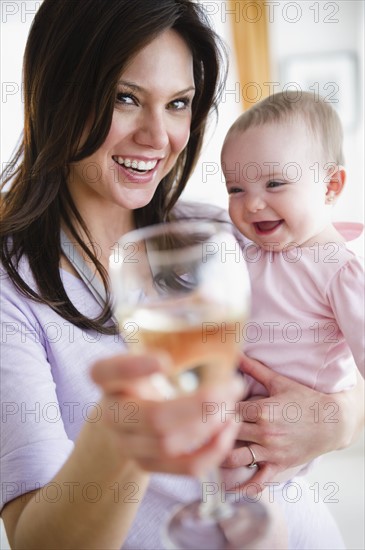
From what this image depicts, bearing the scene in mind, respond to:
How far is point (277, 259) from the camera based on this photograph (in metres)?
1.60

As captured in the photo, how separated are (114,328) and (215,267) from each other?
812 mm

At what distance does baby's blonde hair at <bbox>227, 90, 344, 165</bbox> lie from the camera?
1584 mm

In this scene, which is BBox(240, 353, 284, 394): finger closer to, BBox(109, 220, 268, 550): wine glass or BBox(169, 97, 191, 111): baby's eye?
BBox(169, 97, 191, 111): baby's eye

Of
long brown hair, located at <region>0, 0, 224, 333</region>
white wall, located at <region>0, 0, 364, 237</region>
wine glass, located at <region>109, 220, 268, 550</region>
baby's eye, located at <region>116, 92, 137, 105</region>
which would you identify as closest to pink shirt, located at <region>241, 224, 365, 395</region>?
long brown hair, located at <region>0, 0, 224, 333</region>

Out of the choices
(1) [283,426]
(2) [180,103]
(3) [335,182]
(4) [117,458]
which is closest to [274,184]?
(3) [335,182]

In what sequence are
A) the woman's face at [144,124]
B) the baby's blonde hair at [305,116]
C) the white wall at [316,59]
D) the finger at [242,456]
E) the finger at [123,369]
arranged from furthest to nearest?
the white wall at [316,59] < the baby's blonde hair at [305,116] < the woman's face at [144,124] < the finger at [242,456] < the finger at [123,369]

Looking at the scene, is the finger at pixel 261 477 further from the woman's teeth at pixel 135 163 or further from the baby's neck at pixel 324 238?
the woman's teeth at pixel 135 163

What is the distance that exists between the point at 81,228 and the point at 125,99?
1.10ft

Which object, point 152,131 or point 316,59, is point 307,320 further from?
point 316,59

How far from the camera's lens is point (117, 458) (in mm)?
927

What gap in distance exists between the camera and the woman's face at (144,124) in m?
1.48

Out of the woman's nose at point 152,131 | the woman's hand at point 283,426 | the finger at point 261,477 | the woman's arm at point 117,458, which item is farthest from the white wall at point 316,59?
the woman's arm at point 117,458

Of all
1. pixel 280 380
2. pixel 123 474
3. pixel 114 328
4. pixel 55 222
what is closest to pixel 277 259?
pixel 280 380

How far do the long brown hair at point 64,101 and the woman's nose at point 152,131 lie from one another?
0.26 ft
